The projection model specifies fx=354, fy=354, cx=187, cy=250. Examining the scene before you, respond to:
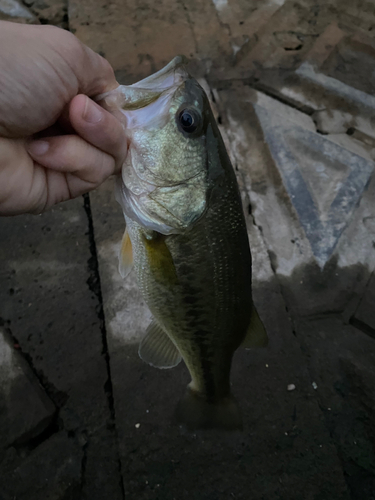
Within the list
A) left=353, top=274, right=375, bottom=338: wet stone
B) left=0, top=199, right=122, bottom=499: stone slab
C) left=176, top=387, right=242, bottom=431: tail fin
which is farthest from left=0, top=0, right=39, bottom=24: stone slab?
left=353, top=274, right=375, bottom=338: wet stone

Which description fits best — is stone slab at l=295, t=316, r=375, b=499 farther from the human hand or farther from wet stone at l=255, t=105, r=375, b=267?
the human hand

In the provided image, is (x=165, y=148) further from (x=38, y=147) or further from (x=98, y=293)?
(x=98, y=293)

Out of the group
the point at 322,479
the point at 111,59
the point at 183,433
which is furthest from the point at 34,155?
the point at 111,59

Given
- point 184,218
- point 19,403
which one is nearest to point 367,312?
point 184,218

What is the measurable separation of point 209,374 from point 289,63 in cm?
323

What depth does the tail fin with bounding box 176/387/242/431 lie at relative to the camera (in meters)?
1.86

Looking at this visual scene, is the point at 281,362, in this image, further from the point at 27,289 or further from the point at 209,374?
the point at 27,289

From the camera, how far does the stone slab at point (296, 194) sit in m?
2.57

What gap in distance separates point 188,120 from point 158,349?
1.10 meters

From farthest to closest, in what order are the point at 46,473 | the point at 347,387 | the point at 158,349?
the point at 347,387
the point at 46,473
the point at 158,349

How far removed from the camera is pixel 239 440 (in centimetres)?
207

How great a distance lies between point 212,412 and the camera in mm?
1864

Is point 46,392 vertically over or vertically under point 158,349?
under

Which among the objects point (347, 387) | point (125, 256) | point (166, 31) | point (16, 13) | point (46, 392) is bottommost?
point (347, 387)
